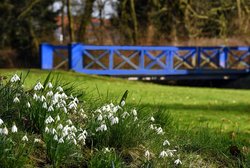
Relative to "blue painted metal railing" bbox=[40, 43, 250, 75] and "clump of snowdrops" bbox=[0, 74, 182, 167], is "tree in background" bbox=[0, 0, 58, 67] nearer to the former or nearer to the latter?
"blue painted metal railing" bbox=[40, 43, 250, 75]

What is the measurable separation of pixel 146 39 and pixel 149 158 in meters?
29.3

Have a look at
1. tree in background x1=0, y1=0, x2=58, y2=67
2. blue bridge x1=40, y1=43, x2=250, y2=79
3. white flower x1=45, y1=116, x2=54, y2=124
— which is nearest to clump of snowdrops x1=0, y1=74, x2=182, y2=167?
white flower x1=45, y1=116, x2=54, y2=124

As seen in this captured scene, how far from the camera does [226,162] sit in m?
4.79

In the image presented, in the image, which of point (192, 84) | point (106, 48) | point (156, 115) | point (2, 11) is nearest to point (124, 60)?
point (106, 48)

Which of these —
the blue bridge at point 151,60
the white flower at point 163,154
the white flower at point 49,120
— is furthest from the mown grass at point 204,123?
the blue bridge at point 151,60

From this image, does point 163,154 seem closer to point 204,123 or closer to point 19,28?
point 204,123

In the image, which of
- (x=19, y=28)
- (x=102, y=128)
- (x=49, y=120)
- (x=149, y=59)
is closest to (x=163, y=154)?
(x=102, y=128)

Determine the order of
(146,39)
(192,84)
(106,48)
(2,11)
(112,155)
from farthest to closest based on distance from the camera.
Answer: (2,11) → (146,39) → (192,84) → (106,48) → (112,155)

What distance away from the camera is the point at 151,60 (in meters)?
28.2

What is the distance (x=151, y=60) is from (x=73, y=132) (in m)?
23.9

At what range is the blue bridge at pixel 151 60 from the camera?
26438 millimetres

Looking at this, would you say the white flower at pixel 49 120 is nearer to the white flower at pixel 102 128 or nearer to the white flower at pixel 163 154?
the white flower at pixel 102 128

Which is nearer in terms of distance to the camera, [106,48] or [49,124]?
[49,124]

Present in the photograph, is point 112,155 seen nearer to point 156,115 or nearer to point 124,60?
point 156,115
